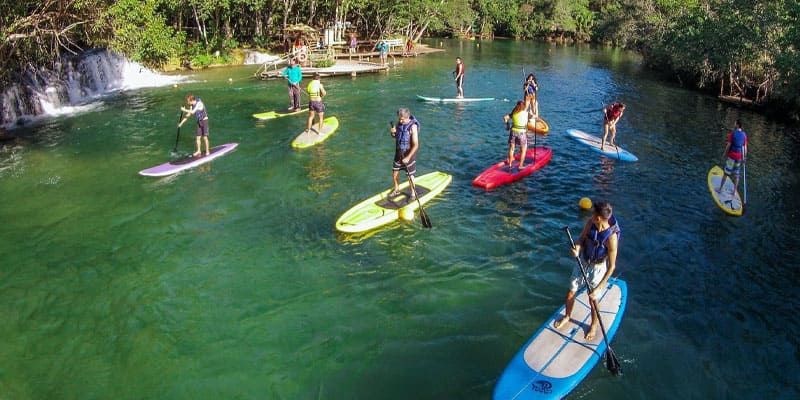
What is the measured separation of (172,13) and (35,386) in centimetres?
4016

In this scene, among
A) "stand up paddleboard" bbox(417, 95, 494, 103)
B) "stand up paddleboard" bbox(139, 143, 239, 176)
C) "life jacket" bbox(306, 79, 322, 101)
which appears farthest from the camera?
"stand up paddleboard" bbox(417, 95, 494, 103)

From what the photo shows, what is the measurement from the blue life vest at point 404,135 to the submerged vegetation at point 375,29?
16923mm

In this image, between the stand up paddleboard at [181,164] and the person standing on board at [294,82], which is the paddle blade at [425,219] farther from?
the person standing on board at [294,82]

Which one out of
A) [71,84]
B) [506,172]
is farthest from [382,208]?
[71,84]

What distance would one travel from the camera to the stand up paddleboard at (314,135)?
66.9 feet

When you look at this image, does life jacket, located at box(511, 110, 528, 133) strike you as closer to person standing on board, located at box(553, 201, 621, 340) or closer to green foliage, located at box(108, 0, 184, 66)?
person standing on board, located at box(553, 201, 621, 340)

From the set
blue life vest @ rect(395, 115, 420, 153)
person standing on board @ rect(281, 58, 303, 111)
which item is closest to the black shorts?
blue life vest @ rect(395, 115, 420, 153)

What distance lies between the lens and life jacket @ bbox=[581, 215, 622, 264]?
7.94m

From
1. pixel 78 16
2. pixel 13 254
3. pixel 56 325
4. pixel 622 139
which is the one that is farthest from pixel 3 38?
pixel 622 139

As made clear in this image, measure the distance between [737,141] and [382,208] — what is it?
10287mm

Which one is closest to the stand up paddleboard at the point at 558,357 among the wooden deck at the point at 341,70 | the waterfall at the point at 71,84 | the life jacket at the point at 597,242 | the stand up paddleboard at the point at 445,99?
the life jacket at the point at 597,242

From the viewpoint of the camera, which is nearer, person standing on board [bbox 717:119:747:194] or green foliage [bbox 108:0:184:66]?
person standing on board [bbox 717:119:747:194]

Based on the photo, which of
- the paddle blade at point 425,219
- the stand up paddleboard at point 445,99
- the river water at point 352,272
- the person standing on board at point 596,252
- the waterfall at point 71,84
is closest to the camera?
the person standing on board at point 596,252

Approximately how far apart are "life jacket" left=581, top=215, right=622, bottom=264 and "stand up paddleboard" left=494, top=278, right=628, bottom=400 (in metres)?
Result: 1.35
